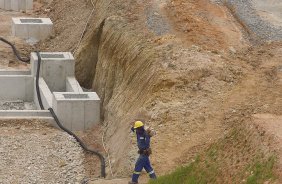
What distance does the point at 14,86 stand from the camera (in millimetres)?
24938

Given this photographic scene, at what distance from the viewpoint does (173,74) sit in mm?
20062

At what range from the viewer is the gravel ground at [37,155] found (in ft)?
61.0

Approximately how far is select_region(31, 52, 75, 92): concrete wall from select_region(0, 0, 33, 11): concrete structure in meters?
9.81

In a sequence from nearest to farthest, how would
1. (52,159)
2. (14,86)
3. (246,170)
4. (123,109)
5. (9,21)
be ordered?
(246,170) < (52,159) < (123,109) < (14,86) < (9,21)

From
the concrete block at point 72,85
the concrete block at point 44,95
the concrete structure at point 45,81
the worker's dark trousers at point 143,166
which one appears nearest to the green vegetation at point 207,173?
the worker's dark trousers at point 143,166

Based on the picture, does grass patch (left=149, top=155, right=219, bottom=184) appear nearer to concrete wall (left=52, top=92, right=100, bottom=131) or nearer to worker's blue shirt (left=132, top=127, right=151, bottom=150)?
worker's blue shirt (left=132, top=127, right=151, bottom=150)

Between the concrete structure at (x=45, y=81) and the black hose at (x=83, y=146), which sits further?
the concrete structure at (x=45, y=81)

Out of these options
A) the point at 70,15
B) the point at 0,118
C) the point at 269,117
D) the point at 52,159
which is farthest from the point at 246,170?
the point at 70,15

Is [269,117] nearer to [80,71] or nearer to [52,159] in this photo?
[52,159]

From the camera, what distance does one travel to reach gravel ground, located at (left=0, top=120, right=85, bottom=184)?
61.0 ft

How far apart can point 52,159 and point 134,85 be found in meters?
3.37

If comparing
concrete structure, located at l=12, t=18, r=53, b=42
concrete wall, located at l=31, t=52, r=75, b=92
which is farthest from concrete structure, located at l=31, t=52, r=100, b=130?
concrete structure, located at l=12, t=18, r=53, b=42

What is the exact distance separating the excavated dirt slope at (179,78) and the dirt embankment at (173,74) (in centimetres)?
3

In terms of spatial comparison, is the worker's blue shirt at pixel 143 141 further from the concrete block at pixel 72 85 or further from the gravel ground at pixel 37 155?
the concrete block at pixel 72 85
